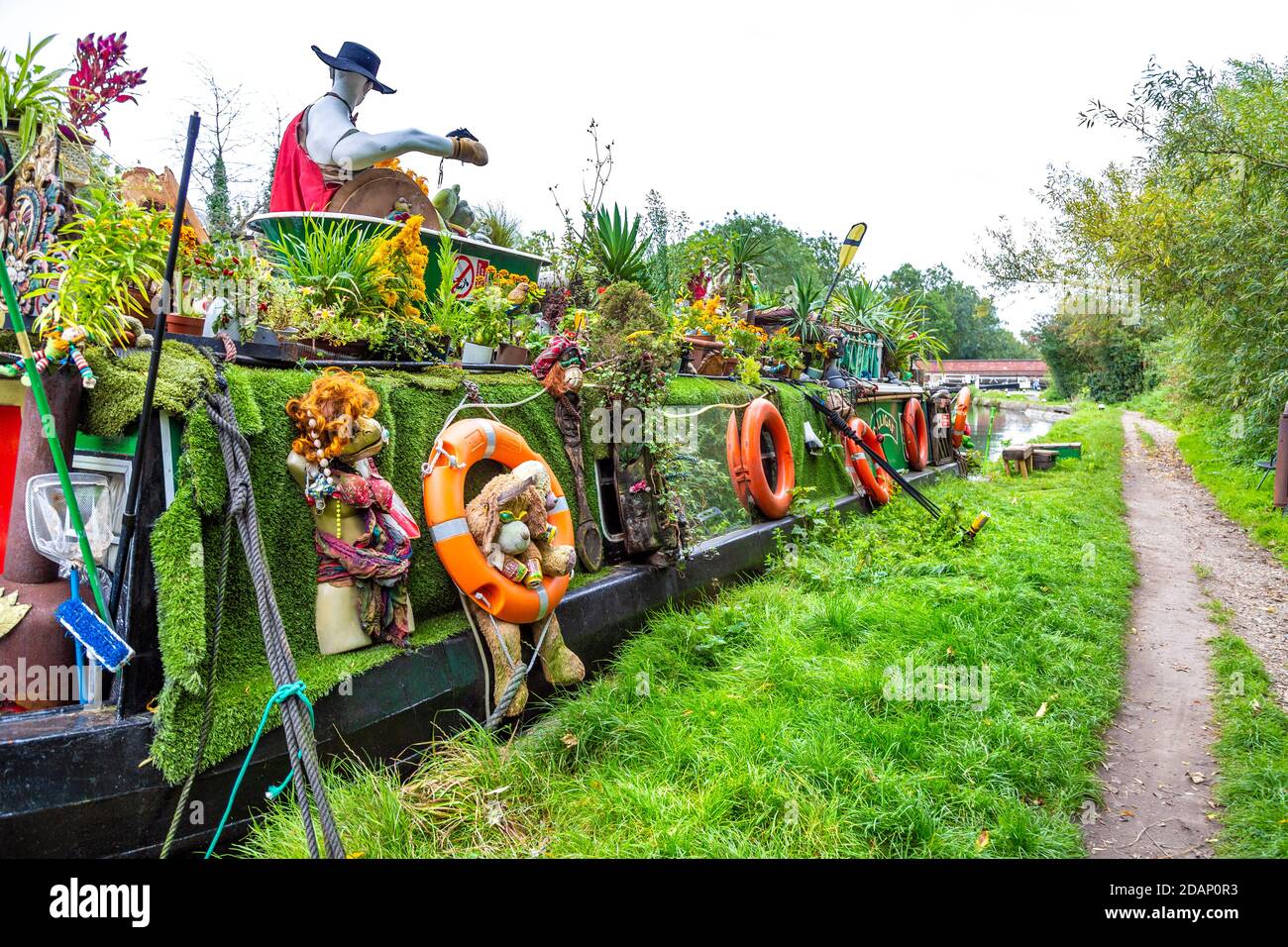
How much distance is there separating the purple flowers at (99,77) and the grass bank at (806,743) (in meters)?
2.52

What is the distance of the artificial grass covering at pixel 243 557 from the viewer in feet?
8.61

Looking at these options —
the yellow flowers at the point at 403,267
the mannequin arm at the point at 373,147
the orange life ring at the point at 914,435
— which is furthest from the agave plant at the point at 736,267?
the yellow flowers at the point at 403,267

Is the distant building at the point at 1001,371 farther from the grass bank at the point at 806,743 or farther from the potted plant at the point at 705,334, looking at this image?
the grass bank at the point at 806,743

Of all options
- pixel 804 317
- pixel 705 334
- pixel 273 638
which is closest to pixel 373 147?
pixel 273 638

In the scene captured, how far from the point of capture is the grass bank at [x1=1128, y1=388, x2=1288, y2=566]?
880cm

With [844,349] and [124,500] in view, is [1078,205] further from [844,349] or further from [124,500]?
[124,500]

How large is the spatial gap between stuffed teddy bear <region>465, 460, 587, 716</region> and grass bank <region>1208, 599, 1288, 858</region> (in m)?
2.83

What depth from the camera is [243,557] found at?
2947 mm

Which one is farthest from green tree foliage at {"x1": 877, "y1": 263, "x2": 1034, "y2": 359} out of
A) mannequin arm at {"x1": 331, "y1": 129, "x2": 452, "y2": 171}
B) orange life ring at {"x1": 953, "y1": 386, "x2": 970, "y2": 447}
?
mannequin arm at {"x1": 331, "y1": 129, "x2": 452, "y2": 171}

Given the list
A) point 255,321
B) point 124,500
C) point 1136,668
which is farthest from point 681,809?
point 1136,668

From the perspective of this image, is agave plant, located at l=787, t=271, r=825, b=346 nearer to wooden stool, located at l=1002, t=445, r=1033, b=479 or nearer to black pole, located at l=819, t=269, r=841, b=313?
black pole, located at l=819, t=269, r=841, b=313

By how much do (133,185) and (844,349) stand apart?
8.58 metres

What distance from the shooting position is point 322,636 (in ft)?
10.6

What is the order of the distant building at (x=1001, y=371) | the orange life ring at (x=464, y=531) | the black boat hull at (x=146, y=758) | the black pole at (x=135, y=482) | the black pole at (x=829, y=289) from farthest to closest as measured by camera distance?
the distant building at (x=1001, y=371)
the black pole at (x=829, y=289)
the orange life ring at (x=464, y=531)
the black pole at (x=135, y=482)
the black boat hull at (x=146, y=758)
